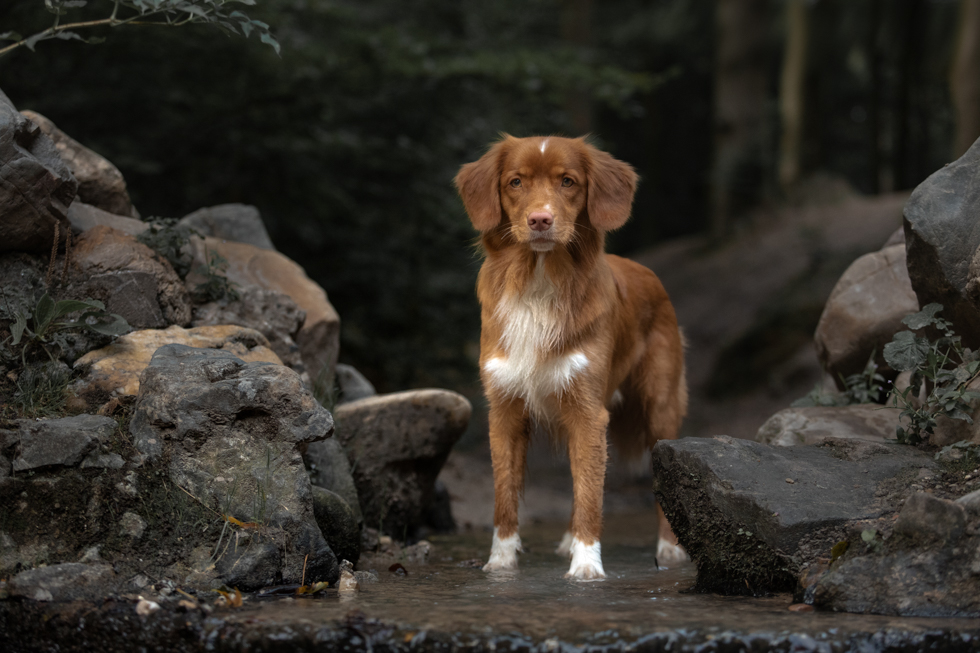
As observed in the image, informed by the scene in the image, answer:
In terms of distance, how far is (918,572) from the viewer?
2.96m

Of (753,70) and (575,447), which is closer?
(575,447)

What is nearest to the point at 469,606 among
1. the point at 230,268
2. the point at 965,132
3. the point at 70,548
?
the point at 70,548

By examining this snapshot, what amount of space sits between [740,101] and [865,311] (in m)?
11.6

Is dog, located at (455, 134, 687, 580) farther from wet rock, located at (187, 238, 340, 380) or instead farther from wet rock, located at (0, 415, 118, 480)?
wet rock, located at (0, 415, 118, 480)

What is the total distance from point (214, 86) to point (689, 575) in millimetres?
6092

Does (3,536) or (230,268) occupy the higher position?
(230,268)

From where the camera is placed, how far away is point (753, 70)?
15.5 metres

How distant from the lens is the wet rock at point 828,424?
4484mm

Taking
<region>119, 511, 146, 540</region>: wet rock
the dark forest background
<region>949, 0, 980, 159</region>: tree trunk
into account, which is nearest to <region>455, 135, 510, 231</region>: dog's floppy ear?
the dark forest background

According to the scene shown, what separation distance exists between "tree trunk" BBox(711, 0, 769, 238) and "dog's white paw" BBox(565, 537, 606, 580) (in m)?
13.3

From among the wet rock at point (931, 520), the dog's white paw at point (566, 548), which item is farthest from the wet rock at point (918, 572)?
the dog's white paw at point (566, 548)

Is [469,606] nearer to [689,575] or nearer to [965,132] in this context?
[689,575]

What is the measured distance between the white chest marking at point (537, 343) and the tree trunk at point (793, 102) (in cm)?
1333

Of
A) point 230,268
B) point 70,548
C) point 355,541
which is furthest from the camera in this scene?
point 230,268
